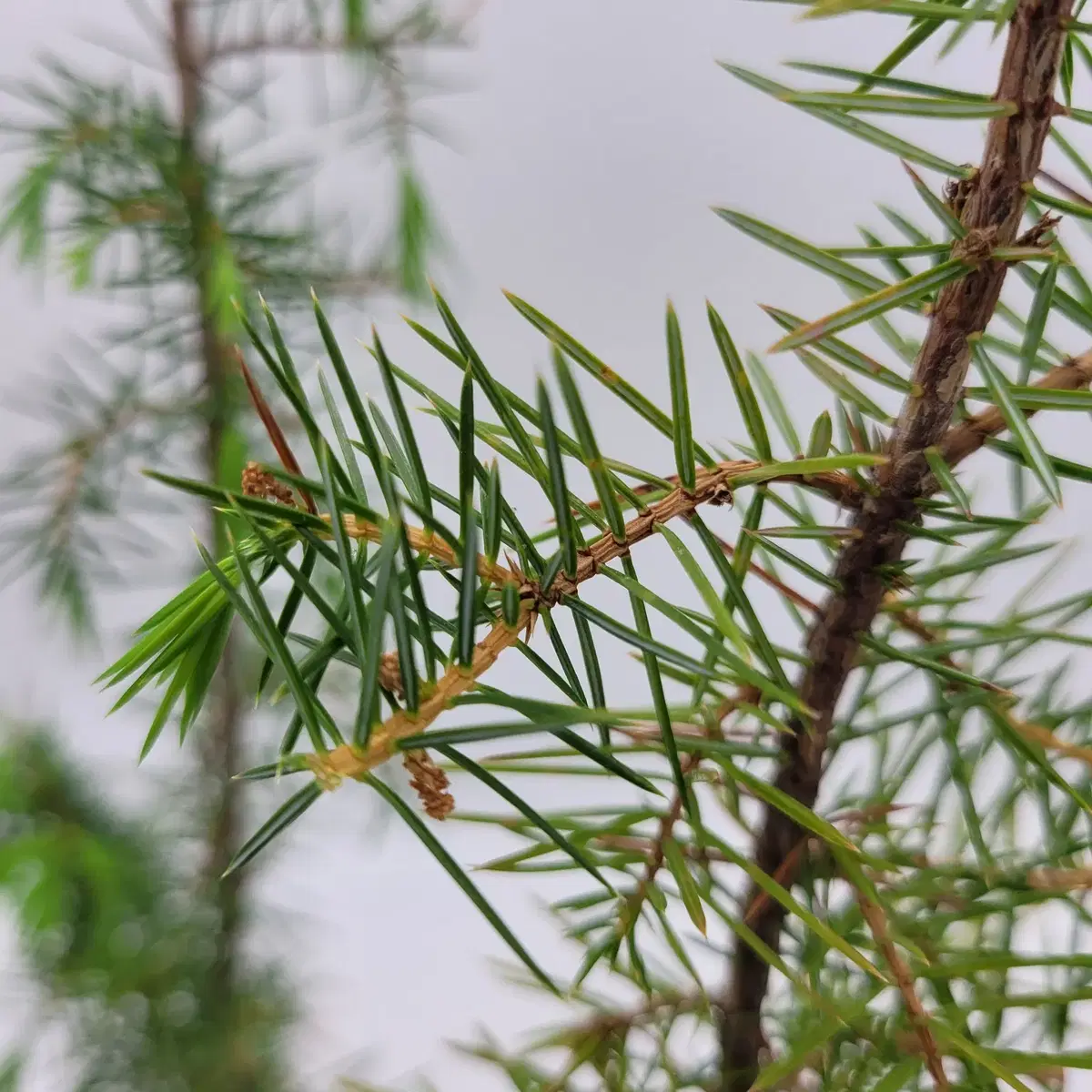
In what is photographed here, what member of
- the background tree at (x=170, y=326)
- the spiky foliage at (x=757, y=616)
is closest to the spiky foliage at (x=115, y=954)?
the background tree at (x=170, y=326)

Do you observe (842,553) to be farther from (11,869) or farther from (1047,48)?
(11,869)

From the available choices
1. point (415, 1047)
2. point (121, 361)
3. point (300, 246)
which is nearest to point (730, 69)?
point (300, 246)

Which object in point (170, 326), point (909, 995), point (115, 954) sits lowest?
point (115, 954)

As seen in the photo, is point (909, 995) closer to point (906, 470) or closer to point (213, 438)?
point (906, 470)

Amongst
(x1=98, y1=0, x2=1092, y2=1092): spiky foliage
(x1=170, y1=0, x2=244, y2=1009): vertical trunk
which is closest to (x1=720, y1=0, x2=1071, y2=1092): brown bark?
(x1=98, y1=0, x2=1092, y2=1092): spiky foliage

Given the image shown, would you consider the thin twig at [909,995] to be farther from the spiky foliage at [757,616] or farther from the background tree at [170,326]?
the background tree at [170,326]

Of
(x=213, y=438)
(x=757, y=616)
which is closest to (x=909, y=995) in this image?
(x=757, y=616)

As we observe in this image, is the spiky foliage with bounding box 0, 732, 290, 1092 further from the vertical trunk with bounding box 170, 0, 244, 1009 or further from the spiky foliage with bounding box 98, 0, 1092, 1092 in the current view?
the spiky foliage with bounding box 98, 0, 1092, 1092
